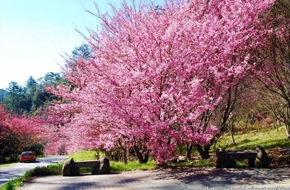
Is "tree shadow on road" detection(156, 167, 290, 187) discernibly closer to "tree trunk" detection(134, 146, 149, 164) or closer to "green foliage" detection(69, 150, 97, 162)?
"tree trunk" detection(134, 146, 149, 164)

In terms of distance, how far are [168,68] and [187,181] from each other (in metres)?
3.68

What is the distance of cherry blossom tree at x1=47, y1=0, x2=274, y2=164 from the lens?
1012 cm

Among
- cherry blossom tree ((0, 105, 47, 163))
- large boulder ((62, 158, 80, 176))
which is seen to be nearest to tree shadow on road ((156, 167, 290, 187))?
large boulder ((62, 158, 80, 176))

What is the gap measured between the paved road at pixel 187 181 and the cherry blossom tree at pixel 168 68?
100 centimetres

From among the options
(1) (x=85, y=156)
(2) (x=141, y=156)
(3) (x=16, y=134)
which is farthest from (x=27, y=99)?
(2) (x=141, y=156)

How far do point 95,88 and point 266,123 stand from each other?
17.9m

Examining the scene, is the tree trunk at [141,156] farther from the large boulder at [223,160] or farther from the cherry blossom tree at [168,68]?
the large boulder at [223,160]

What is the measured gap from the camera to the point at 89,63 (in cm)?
1255

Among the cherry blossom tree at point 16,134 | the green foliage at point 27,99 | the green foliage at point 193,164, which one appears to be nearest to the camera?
the green foliage at point 193,164

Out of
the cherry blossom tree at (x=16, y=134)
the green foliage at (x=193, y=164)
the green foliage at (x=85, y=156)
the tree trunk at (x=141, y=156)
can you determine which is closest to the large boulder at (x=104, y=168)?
the tree trunk at (x=141, y=156)

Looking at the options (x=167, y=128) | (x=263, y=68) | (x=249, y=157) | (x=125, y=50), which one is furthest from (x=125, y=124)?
(x=263, y=68)

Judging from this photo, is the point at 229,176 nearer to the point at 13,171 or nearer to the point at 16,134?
the point at 13,171

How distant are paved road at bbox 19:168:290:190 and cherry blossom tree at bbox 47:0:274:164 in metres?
1.00

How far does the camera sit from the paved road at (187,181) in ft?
25.0
